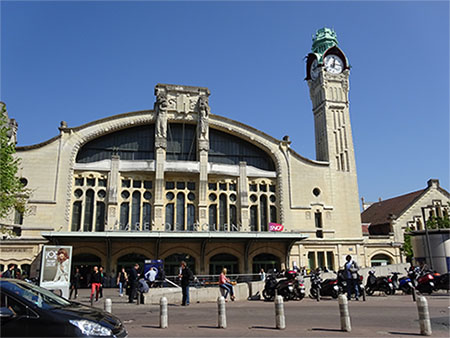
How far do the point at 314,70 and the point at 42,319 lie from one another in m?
40.9

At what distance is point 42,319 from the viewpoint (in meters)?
5.81

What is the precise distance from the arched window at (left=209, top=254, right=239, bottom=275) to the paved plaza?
17.0 m

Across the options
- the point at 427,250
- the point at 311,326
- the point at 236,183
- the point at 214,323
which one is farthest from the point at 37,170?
the point at 427,250

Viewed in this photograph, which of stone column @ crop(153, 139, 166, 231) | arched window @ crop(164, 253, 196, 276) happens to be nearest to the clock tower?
stone column @ crop(153, 139, 166, 231)

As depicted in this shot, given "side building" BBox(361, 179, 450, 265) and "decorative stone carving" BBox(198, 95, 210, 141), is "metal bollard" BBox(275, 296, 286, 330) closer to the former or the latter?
"decorative stone carving" BBox(198, 95, 210, 141)

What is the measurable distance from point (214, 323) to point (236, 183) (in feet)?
80.0

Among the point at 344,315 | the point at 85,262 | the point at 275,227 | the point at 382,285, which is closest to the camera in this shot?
the point at 344,315

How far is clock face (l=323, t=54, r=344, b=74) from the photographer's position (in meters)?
40.9

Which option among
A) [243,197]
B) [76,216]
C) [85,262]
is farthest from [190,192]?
[85,262]

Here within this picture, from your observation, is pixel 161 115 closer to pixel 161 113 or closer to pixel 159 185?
pixel 161 113

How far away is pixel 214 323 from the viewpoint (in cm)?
1099

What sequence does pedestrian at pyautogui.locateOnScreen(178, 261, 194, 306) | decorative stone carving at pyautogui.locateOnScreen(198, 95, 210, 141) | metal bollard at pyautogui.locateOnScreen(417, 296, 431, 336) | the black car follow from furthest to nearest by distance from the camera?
decorative stone carving at pyautogui.locateOnScreen(198, 95, 210, 141) → pedestrian at pyautogui.locateOnScreen(178, 261, 194, 306) → metal bollard at pyautogui.locateOnScreen(417, 296, 431, 336) → the black car

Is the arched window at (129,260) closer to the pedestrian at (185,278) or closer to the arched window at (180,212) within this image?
the arched window at (180,212)

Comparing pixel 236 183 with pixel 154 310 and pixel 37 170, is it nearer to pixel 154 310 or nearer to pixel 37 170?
pixel 37 170
